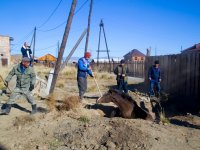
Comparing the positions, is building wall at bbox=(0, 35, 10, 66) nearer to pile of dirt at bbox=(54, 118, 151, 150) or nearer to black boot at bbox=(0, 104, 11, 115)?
black boot at bbox=(0, 104, 11, 115)

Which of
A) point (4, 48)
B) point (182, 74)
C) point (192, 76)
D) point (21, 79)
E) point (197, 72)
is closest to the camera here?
point (21, 79)

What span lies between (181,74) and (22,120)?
22.6 ft

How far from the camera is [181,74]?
36.7 ft

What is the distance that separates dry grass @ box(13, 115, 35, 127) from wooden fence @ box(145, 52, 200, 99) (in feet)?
19.8

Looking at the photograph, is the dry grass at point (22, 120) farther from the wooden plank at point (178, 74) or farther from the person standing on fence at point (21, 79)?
the wooden plank at point (178, 74)

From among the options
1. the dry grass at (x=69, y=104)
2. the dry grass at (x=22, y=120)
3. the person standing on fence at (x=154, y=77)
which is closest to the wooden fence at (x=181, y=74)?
the person standing on fence at (x=154, y=77)

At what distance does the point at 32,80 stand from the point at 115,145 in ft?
12.0

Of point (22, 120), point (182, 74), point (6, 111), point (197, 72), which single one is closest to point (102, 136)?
point (22, 120)

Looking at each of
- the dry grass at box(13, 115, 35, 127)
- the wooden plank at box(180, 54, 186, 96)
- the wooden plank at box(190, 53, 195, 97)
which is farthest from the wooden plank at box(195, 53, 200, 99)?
the dry grass at box(13, 115, 35, 127)

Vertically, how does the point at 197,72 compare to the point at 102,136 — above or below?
above

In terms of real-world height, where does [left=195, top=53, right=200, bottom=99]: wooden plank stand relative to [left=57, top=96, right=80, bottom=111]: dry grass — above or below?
above

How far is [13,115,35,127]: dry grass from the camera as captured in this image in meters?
6.89

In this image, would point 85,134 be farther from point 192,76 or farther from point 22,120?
point 192,76

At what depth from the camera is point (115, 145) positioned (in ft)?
17.2
